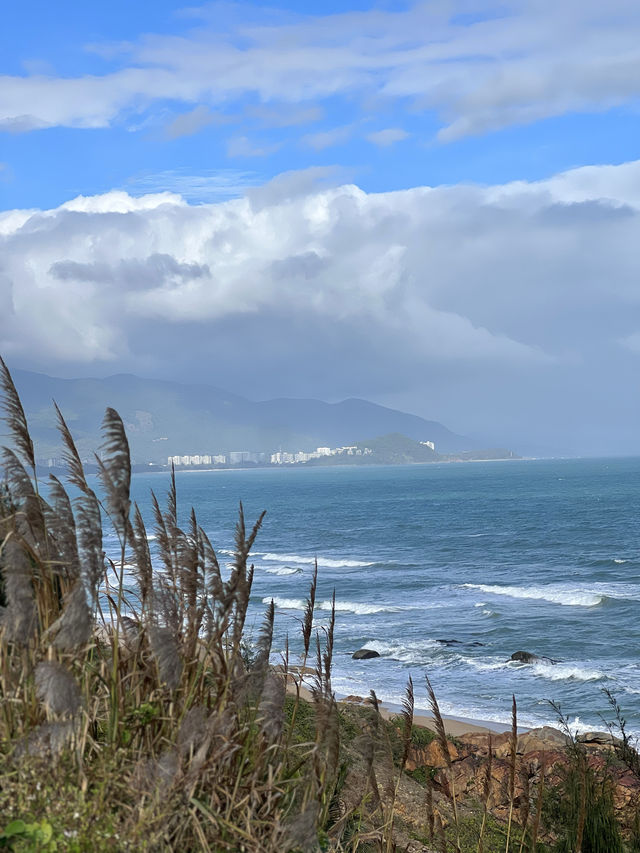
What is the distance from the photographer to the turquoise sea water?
21625mm

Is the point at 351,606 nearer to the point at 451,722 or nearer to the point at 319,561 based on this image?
the point at 319,561

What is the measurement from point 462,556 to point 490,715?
103ft

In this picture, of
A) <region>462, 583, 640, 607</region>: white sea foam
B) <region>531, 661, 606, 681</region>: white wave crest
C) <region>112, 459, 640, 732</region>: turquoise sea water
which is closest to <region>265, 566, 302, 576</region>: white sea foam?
<region>112, 459, 640, 732</region>: turquoise sea water

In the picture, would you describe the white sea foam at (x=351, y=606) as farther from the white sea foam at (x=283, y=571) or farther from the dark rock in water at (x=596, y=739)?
the dark rock in water at (x=596, y=739)

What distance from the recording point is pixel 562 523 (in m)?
68.1

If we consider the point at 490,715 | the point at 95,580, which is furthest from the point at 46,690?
the point at 490,715

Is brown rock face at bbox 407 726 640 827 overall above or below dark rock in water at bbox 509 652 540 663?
above

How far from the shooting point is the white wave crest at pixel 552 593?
34.0 m

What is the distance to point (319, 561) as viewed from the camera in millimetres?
44938

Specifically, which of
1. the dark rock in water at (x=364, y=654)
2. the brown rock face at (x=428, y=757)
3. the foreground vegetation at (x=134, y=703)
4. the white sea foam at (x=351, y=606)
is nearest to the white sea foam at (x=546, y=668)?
the dark rock in water at (x=364, y=654)

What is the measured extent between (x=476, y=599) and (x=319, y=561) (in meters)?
11.5

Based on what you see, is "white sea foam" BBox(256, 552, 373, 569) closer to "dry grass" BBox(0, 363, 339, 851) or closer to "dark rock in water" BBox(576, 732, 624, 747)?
"dark rock in water" BBox(576, 732, 624, 747)

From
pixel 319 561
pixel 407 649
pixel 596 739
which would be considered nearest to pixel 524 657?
pixel 407 649

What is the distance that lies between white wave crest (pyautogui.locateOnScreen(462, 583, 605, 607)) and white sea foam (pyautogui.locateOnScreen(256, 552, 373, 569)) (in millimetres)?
8343
